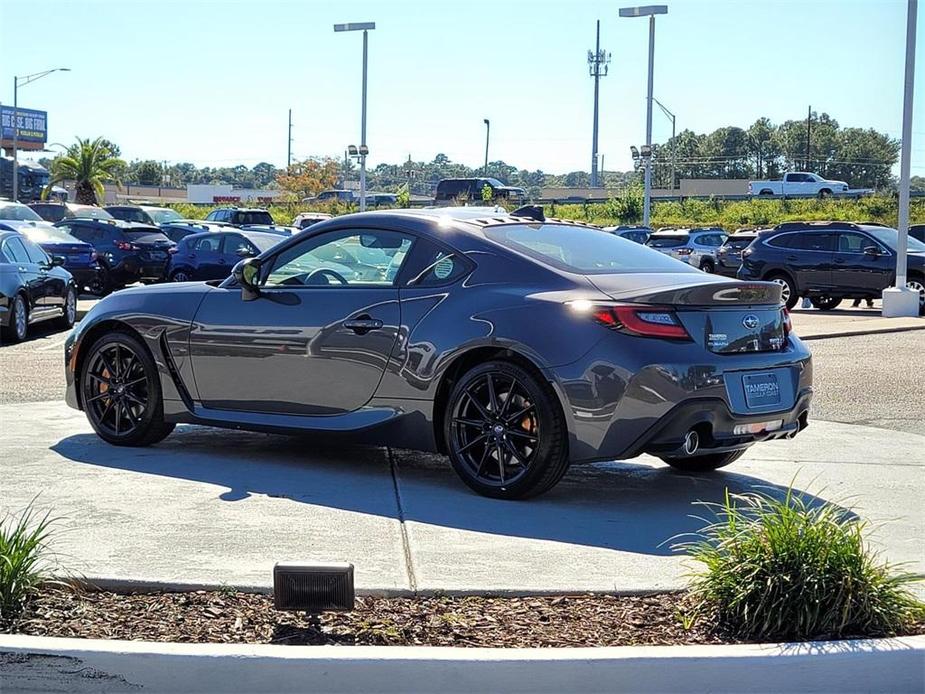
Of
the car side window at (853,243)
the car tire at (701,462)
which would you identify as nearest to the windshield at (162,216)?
the car side window at (853,243)

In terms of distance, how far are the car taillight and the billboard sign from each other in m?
112

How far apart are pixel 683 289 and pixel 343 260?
211 centimetres

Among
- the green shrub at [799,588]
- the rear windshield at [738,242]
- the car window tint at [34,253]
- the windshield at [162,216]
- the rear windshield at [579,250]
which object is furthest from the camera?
the windshield at [162,216]

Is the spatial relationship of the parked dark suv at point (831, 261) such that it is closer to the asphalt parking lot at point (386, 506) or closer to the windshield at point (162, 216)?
the asphalt parking lot at point (386, 506)

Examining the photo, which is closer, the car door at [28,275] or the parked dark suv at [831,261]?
the car door at [28,275]

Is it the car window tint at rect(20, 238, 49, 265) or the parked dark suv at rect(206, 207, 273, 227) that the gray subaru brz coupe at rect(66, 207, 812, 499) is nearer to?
the car window tint at rect(20, 238, 49, 265)

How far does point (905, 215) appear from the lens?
21.3 m

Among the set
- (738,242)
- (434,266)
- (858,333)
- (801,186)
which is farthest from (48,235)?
(801,186)

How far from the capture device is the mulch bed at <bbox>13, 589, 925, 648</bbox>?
4.39 metres

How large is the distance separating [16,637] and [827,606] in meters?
2.78

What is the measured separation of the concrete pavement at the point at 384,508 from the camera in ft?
17.3

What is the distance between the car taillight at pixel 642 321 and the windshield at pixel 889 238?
1830 centimetres

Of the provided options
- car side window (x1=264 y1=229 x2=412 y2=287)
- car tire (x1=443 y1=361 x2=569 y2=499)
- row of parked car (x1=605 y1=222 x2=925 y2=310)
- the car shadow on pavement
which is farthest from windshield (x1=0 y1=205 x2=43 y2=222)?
car tire (x1=443 y1=361 x2=569 y2=499)

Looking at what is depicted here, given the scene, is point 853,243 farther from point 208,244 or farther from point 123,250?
point 123,250
